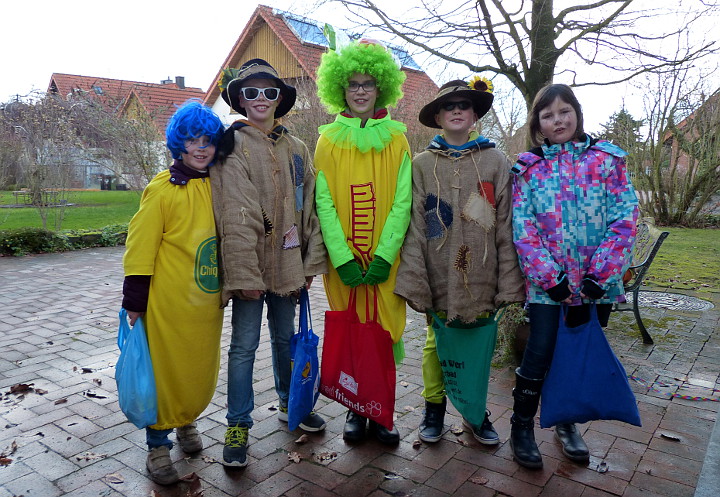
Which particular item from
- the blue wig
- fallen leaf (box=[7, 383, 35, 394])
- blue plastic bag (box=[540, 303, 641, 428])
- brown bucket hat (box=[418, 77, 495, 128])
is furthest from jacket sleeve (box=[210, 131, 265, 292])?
fallen leaf (box=[7, 383, 35, 394])

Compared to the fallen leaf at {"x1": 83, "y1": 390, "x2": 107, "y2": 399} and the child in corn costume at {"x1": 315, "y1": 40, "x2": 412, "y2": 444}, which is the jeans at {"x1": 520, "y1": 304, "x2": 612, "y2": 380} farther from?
the fallen leaf at {"x1": 83, "y1": 390, "x2": 107, "y2": 399}

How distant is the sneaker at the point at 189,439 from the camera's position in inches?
116

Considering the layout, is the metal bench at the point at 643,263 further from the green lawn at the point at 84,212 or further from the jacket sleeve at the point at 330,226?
the green lawn at the point at 84,212

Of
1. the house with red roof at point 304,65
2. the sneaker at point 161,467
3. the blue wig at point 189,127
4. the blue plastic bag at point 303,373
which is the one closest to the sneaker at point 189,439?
the sneaker at point 161,467

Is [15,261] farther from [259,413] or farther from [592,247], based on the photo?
[592,247]

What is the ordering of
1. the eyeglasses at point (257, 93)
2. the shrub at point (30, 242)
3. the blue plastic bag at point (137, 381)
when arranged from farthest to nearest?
1. the shrub at point (30, 242)
2. the eyeglasses at point (257, 93)
3. the blue plastic bag at point (137, 381)

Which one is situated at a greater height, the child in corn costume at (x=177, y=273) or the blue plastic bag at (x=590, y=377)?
the child in corn costume at (x=177, y=273)

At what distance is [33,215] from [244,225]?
1530cm

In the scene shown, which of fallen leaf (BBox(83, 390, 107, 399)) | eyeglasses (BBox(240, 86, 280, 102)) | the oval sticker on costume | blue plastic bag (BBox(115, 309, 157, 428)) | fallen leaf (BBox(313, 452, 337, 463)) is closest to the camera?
blue plastic bag (BBox(115, 309, 157, 428))

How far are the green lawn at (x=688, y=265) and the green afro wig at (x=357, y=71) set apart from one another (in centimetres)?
570

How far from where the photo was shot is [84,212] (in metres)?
17.0

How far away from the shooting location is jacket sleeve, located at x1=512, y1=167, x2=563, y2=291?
102 inches

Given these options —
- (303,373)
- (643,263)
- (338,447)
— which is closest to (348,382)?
(303,373)

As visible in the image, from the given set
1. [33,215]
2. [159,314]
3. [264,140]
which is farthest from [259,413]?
[33,215]
